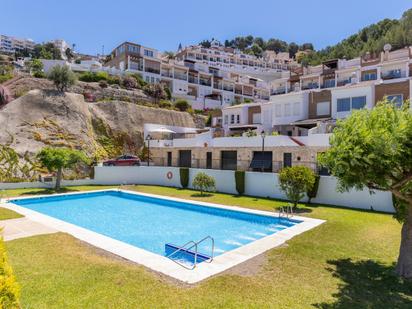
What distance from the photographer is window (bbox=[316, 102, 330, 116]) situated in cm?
3291

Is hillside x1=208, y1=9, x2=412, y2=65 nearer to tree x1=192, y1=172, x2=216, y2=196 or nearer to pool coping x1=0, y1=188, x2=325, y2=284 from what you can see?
tree x1=192, y1=172, x2=216, y2=196

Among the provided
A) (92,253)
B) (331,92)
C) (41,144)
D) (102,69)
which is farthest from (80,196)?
(102,69)

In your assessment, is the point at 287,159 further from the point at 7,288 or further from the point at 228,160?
the point at 7,288

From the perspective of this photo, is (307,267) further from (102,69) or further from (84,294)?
(102,69)

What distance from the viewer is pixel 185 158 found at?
32031mm

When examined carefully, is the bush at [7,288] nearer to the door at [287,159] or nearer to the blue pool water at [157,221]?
the blue pool water at [157,221]

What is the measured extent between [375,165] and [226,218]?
10.5m

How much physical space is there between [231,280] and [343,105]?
2918 cm

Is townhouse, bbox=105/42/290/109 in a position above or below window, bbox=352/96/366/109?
above

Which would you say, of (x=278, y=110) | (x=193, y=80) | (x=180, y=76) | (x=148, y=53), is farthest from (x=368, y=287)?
(x=148, y=53)

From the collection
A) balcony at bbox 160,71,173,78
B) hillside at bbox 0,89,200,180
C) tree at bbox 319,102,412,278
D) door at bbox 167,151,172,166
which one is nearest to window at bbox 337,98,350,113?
door at bbox 167,151,172,166

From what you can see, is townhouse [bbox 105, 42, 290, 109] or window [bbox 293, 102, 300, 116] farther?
townhouse [bbox 105, 42, 290, 109]

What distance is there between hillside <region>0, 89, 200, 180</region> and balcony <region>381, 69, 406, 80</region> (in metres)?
31.8

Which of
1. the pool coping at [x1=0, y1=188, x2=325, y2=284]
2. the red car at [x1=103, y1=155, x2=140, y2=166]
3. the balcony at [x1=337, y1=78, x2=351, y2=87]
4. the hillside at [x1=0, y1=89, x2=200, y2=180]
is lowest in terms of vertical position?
the pool coping at [x1=0, y1=188, x2=325, y2=284]
